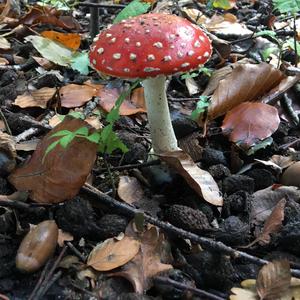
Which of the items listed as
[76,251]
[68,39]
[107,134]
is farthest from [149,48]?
[68,39]

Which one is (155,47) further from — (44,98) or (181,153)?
(44,98)

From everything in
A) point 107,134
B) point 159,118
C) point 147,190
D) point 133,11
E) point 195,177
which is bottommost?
point 147,190

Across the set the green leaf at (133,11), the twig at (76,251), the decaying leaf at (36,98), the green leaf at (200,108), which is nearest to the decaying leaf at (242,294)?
the twig at (76,251)

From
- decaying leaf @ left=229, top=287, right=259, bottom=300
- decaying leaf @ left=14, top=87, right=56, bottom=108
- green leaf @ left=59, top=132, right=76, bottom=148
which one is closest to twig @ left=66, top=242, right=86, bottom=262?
green leaf @ left=59, top=132, right=76, bottom=148

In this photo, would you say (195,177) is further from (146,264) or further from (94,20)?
(94,20)

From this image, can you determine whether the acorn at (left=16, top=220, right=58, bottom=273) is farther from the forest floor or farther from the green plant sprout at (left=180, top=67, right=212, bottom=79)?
the green plant sprout at (left=180, top=67, right=212, bottom=79)

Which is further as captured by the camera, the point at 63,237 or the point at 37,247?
the point at 63,237

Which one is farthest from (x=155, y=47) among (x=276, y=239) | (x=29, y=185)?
(x=276, y=239)
